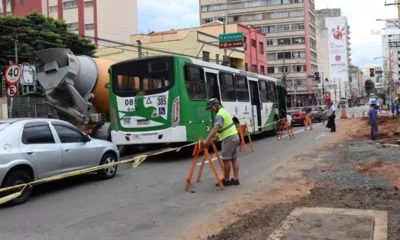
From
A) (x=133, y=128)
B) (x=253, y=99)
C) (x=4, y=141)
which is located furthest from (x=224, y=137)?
(x=253, y=99)

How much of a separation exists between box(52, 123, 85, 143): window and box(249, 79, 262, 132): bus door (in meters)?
→ 10.6

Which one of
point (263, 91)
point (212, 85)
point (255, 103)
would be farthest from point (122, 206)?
point (263, 91)

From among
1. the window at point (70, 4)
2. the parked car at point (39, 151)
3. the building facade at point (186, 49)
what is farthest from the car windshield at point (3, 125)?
the window at point (70, 4)

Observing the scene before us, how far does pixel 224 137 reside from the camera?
8.38 metres

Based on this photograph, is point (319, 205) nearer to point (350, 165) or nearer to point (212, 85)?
point (350, 165)

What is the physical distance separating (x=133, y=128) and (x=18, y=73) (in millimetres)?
3737

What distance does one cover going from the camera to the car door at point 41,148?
7621 millimetres

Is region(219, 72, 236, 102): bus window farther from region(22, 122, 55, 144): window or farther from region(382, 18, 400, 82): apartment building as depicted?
region(382, 18, 400, 82): apartment building

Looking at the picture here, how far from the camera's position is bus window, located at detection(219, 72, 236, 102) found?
A: 1535 cm

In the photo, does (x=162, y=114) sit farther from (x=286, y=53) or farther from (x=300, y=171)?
(x=286, y=53)

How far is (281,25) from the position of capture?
8550 cm

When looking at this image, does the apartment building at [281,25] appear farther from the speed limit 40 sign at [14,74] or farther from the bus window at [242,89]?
the speed limit 40 sign at [14,74]

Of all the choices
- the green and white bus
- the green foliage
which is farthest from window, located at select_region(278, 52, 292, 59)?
the green foliage

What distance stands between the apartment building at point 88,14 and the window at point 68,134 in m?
50.4
